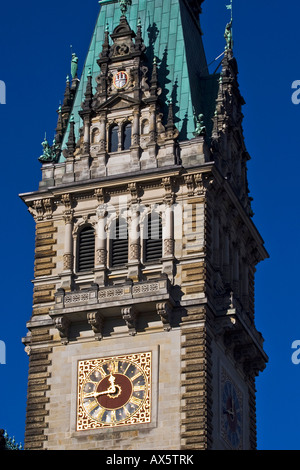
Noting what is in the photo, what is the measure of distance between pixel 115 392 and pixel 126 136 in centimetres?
1166

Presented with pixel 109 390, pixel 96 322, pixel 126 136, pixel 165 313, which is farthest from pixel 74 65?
pixel 109 390

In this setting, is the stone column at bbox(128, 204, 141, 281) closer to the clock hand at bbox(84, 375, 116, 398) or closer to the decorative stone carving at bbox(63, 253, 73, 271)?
the decorative stone carving at bbox(63, 253, 73, 271)

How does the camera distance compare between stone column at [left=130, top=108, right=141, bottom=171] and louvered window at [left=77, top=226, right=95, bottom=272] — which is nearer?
louvered window at [left=77, top=226, right=95, bottom=272]

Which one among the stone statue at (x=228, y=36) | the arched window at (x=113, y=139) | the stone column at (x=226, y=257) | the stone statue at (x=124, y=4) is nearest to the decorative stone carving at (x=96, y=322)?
the stone column at (x=226, y=257)

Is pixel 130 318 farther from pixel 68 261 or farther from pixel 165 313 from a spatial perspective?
pixel 68 261

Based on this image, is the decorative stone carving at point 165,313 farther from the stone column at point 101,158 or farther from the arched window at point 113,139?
the arched window at point 113,139

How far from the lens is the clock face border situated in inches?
2712

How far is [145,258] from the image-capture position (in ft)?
232

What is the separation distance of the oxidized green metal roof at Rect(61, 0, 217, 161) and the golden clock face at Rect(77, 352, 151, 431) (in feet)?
34.2

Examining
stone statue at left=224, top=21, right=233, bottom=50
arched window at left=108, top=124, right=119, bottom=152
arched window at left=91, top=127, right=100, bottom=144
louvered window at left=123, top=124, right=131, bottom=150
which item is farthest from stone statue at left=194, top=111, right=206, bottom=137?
stone statue at left=224, top=21, right=233, bottom=50

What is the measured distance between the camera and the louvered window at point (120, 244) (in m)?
71.1

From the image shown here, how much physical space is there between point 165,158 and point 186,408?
11047 millimetres
